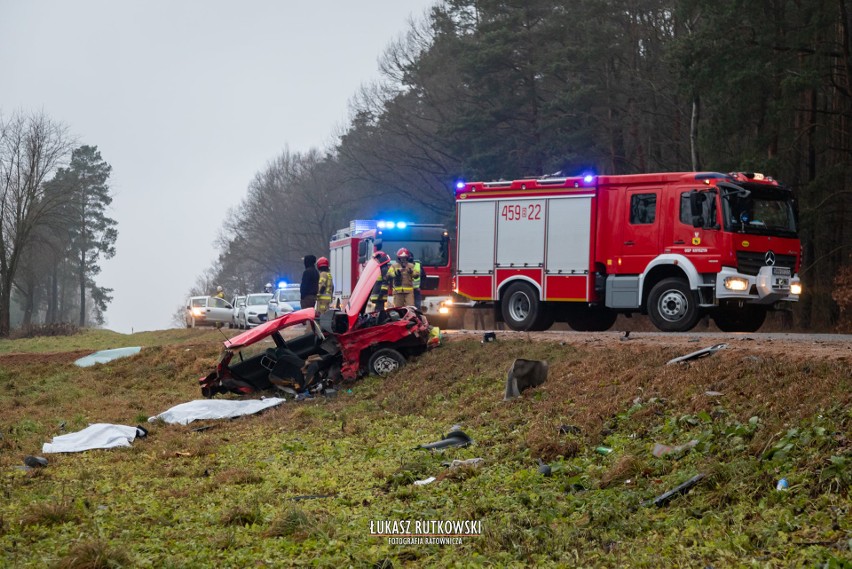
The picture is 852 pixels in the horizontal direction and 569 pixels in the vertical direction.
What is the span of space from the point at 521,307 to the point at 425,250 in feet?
18.8

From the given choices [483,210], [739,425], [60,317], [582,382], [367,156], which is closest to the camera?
[739,425]

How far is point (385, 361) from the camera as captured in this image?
17203 millimetres

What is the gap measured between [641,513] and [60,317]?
91937 mm

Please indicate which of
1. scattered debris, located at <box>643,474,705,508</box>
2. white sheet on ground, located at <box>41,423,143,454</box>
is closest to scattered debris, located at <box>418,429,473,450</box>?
scattered debris, located at <box>643,474,705,508</box>

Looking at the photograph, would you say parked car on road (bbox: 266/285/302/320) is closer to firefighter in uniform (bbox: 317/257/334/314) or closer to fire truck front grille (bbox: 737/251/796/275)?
firefighter in uniform (bbox: 317/257/334/314)

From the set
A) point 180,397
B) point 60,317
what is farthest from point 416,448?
point 60,317

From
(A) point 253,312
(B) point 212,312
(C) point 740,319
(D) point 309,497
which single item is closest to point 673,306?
→ (C) point 740,319

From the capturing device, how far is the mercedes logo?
56.6 ft

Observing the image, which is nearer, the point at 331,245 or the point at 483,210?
the point at 483,210

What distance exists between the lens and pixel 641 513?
24.0ft

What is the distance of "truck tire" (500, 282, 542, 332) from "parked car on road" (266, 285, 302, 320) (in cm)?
1506

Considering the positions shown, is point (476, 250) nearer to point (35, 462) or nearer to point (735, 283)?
point (735, 283)

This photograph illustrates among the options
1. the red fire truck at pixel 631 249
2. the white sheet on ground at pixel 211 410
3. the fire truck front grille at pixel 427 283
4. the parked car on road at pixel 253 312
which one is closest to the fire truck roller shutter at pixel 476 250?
the red fire truck at pixel 631 249

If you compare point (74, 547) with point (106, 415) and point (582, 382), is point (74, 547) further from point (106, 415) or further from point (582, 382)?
point (106, 415)
